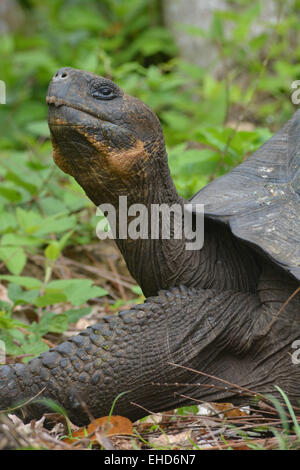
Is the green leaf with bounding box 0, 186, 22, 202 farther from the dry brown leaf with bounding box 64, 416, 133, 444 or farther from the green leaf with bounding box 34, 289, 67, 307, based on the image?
the dry brown leaf with bounding box 64, 416, 133, 444

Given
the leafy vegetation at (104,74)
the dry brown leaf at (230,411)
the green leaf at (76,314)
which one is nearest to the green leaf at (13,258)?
the leafy vegetation at (104,74)

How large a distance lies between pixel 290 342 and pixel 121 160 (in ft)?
3.54

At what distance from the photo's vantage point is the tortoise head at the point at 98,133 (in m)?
2.70

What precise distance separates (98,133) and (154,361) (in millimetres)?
983

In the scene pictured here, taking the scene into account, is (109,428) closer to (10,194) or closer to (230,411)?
(230,411)

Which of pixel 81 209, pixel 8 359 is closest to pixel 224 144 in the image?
pixel 81 209

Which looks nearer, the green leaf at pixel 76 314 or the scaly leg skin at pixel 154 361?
the scaly leg skin at pixel 154 361

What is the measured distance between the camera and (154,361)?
8.73 feet

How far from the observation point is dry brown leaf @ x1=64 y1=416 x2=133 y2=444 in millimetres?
2430

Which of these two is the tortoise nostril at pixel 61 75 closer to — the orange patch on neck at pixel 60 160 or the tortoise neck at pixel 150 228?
the orange patch on neck at pixel 60 160

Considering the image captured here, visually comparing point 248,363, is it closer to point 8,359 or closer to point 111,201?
point 111,201

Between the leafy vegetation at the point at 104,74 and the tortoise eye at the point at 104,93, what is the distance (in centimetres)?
108

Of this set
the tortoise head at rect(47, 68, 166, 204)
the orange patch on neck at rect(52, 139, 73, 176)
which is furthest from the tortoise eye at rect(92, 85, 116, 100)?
the orange patch on neck at rect(52, 139, 73, 176)
